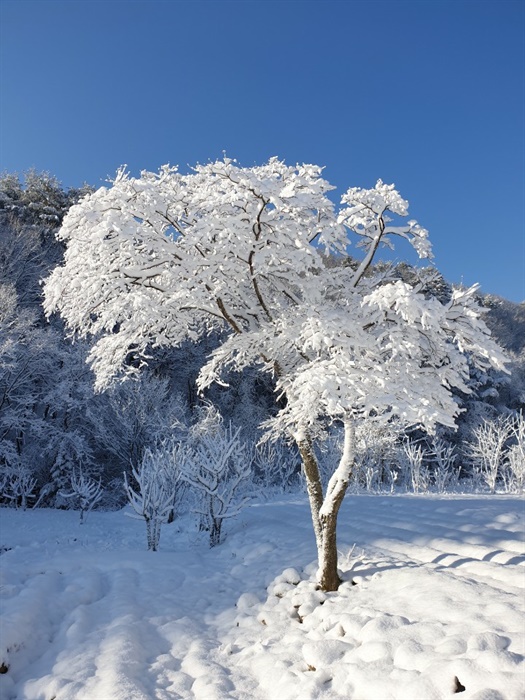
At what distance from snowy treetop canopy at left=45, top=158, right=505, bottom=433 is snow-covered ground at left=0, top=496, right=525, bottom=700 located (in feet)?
6.80

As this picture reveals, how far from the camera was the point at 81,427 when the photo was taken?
74.1ft

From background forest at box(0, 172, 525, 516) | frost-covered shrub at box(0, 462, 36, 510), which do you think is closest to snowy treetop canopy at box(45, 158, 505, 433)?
background forest at box(0, 172, 525, 516)

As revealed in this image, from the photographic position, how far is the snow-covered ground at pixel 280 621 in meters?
3.62

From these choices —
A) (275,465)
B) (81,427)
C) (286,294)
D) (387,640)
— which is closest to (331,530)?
(387,640)

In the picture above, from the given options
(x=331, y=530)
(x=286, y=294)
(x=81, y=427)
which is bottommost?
(x=331, y=530)

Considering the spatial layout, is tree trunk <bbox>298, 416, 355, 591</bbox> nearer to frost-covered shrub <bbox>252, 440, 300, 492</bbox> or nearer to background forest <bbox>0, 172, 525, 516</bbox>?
background forest <bbox>0, 172, 525, 516</bbox>

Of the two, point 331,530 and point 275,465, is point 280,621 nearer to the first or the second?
point 331,530

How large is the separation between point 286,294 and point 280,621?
4.45 metres

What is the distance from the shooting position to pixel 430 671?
3328 mm

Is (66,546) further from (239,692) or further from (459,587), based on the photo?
(459,587)

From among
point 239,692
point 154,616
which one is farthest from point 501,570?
point 154,616

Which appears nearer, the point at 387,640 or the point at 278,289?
the point at 387,640

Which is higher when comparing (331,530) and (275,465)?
(331,530)

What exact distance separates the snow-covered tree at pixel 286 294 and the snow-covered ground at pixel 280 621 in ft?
4.31
